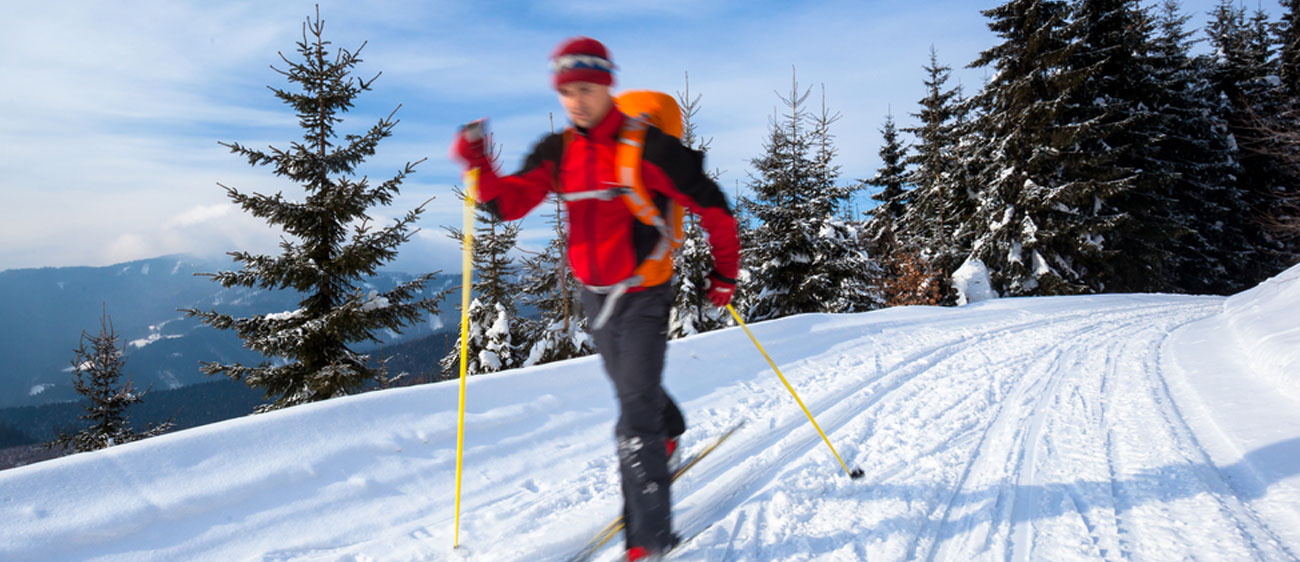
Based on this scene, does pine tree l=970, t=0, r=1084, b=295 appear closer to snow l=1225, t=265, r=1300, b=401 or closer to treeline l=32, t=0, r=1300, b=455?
treeline l=32, t=0, r=1300, b=455

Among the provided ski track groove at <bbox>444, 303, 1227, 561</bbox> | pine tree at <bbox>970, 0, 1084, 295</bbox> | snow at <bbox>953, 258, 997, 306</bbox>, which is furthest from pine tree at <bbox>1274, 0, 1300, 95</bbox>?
ski track groove at <bbox>444, 303, 1227, 561</bbox>

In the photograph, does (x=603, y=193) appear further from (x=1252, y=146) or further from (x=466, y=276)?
(x=1252, y=146)

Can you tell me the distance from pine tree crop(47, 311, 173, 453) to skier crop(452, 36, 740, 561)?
62.0ft

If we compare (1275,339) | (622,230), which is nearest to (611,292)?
(622,230)

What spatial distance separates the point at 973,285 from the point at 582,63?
19075mm

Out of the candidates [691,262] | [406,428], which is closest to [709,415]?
[406,428]

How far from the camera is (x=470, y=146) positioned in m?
2.27

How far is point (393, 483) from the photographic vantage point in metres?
A: 3.19

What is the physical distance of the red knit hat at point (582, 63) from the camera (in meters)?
2.01

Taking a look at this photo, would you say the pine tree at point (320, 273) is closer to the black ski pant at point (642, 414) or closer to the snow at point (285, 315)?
the snow at point (285, 315)

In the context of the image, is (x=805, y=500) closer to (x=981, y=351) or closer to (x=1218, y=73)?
(x=981, y=351)

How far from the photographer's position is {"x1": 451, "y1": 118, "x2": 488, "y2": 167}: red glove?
89.3 inches

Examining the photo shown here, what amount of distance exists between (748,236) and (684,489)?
17612 mm

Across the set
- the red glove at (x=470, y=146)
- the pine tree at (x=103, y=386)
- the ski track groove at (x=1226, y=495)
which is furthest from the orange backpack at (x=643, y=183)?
the pine tree at (x=103, y=386)
